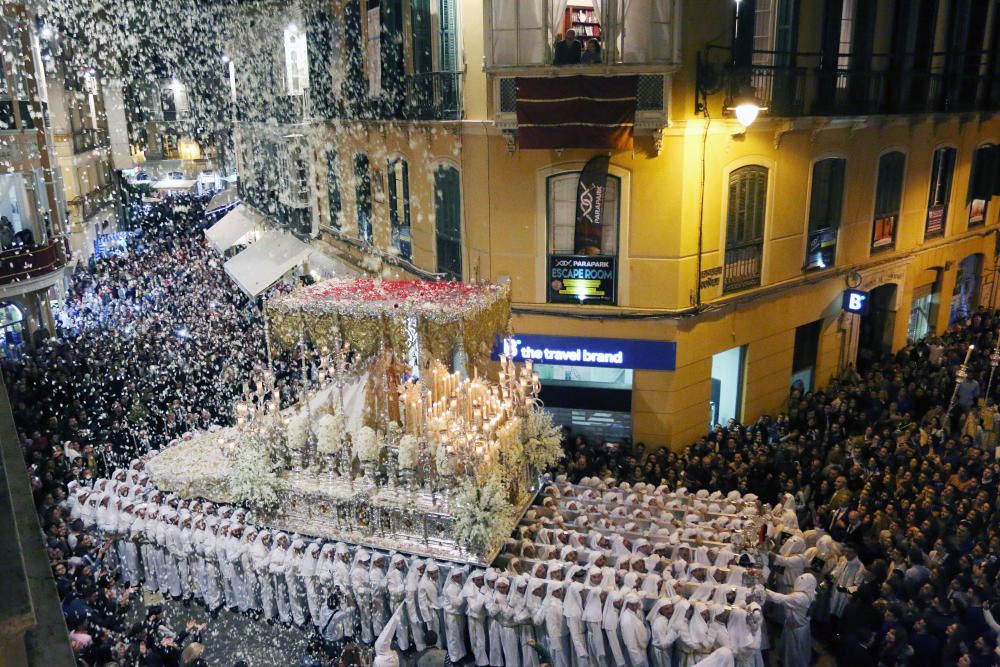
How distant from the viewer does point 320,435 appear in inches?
465

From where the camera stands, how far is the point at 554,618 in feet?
33.3

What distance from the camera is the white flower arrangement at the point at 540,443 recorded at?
41.0ft

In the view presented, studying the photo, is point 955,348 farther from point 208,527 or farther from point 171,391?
point 171,391

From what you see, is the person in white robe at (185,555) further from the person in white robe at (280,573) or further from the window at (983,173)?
the window at (983,173)

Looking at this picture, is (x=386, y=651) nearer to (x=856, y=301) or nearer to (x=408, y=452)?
(x=408, y=452)

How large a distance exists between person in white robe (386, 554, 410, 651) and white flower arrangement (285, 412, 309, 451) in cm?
Answer: 221

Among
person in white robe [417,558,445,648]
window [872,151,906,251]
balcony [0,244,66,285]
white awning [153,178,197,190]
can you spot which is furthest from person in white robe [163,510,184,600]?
white awning [153,178,197,190]

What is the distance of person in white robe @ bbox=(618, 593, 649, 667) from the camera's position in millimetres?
9789

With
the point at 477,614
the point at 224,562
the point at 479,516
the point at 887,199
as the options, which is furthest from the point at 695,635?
the point at 887,199

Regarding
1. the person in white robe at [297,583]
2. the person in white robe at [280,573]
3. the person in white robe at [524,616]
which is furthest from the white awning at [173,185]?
the person in white robe at [524,616]

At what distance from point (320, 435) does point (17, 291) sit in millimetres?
17238

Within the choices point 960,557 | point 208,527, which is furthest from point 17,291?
point 960,557

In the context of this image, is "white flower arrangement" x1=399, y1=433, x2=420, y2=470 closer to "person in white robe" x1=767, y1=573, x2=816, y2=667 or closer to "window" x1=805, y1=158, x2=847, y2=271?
"person in white robe" x1=767, y1=573, x2=816, y2=667

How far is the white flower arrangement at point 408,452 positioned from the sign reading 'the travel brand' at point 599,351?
172 inches
